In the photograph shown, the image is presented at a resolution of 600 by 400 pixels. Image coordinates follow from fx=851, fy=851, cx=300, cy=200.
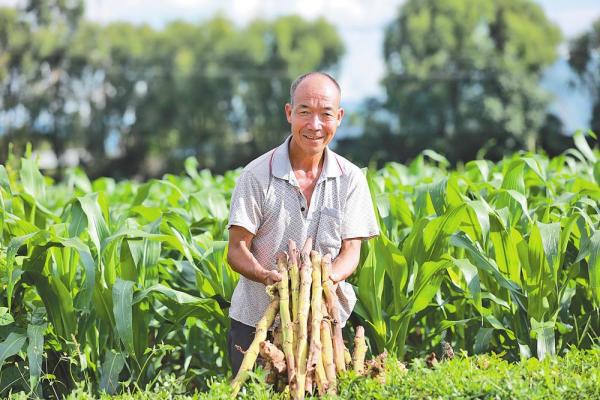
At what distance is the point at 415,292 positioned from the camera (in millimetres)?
3535

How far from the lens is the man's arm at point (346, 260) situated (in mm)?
2891

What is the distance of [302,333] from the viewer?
263 centimetres

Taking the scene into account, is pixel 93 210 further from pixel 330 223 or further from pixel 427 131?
pixel 427 131

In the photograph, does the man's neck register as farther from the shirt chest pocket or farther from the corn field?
the corn field

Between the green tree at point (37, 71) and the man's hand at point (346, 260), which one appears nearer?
the man's hand at point (346, 260)

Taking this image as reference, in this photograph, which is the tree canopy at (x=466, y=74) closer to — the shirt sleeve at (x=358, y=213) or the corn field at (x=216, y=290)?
the corn field at (x=216, y=290)

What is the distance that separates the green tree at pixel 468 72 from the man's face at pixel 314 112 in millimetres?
30284

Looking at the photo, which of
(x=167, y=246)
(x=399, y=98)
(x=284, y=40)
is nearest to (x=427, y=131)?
(x=399, y=98)

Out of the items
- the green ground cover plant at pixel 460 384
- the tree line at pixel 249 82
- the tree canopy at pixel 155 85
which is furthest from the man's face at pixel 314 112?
the tree canopy at pixel 155 85

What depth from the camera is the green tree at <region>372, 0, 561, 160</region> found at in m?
33.0

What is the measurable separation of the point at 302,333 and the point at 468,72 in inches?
1294

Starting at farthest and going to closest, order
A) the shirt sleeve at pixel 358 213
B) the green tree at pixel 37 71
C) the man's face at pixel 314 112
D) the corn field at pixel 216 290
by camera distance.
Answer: the green tree at pixel 37 71 < the corn field at pixel 216 290 < the shirt sleeve at pixel 358 213 < the man's face at pixel 314 112

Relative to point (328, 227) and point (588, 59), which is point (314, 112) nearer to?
point (328, 227)

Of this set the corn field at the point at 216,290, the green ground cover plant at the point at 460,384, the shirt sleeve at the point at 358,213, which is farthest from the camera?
the corn field at the point at 216,290
